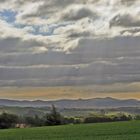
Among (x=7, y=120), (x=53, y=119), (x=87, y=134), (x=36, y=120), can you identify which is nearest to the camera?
(x=87, y=134)

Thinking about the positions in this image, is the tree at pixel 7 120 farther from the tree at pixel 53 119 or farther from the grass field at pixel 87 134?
the grass field at pixel 87 134

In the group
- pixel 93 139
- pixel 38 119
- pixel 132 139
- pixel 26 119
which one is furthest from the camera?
pixel 26 119

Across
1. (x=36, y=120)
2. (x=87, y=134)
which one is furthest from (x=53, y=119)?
(x=87, y=134)

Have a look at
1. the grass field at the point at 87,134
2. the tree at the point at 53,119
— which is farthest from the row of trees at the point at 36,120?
the grass field at the point at 87,134

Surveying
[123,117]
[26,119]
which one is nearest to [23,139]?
[26,119]

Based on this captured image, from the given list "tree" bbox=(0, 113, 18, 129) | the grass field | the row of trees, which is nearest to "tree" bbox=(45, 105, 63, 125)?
the row of trees

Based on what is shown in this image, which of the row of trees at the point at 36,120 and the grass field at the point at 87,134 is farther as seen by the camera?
the row of trees at the point at 36,120

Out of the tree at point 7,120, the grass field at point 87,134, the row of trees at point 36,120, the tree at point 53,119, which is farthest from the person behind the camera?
the tree at point 7,120

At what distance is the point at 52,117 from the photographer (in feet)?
471

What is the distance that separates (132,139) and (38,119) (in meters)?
116

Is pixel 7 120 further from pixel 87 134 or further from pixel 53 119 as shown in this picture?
pixel 87 134

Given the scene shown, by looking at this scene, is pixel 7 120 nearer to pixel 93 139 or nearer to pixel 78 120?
pixel 78 120

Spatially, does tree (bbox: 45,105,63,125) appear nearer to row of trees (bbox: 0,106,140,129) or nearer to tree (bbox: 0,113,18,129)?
row of trees (bbox: 0,106,140,129)

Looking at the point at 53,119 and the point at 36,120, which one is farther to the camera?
the point at 36,120
